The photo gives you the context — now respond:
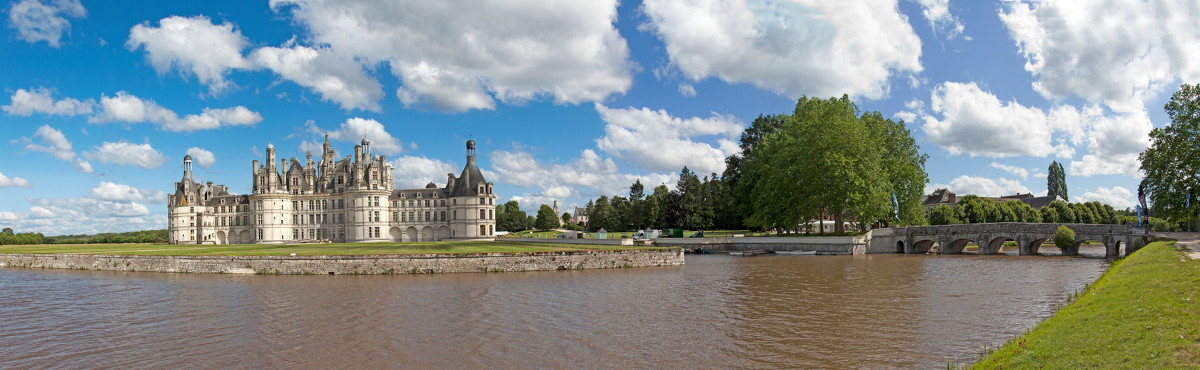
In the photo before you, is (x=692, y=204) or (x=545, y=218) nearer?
(x=692, y=204)

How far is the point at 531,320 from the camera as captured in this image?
1922 cm

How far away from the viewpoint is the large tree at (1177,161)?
3481 cm

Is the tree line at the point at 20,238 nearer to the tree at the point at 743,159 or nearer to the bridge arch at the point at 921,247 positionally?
the tree at the point at 743,159

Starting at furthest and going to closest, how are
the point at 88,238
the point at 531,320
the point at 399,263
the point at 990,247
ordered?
the point at 88,238 → the point at 990,247 → the point at 399,263 → the point at 531,320

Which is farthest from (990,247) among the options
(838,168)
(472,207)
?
(472,207)

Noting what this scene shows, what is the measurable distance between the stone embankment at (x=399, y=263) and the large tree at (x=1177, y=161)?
25809mm

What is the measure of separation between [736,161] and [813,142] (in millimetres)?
20241

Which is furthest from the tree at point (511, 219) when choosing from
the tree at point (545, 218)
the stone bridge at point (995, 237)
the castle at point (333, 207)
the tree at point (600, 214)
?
the stone bridge at point (995, 237)

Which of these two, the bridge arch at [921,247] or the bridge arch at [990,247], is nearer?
the bridge arch at [990,247]

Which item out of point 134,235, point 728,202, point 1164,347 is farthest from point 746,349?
point 134,235

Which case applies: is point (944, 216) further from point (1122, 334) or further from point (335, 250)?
point (1122, 334)

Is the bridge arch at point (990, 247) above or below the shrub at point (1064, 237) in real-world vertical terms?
below

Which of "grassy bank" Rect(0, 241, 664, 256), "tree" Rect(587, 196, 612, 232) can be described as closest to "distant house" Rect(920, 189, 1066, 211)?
"tree" Rect(587, 196, 612, 232)

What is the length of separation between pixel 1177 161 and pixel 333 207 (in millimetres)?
77833
